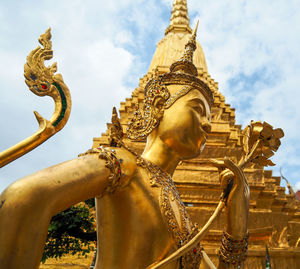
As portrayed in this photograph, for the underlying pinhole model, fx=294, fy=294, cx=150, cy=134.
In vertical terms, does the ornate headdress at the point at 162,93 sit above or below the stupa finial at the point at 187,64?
below

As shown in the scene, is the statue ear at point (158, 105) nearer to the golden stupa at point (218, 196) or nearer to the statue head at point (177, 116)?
the statue head at point (177, 116)

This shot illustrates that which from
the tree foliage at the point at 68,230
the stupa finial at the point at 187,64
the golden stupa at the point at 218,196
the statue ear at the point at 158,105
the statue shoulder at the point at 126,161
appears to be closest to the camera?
the statue shoulder at the point at 126,161

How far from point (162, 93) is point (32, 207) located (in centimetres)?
140

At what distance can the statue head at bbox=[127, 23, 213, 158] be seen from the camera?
224cm

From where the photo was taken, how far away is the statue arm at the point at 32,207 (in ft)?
4.01

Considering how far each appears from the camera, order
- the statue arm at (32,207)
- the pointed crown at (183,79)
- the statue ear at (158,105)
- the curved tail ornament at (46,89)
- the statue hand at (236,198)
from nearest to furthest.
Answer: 1. the statue arm at (32,207)
2. the curved tail ornament at (46,89)
3. the statue hand at (236,198)
4. the statue ear at (158,105)
5. the pointed crown at (183,79)

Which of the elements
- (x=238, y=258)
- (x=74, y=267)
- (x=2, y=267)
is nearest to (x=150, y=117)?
(x=238, y=258)

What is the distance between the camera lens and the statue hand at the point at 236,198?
2205mm

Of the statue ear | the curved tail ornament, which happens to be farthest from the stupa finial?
the curved tail ornament

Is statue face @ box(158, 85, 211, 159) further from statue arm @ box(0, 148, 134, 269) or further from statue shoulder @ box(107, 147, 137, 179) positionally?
statue arm @ box(0, 148, 134, 269)

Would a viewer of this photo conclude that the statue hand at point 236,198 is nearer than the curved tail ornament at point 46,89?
No

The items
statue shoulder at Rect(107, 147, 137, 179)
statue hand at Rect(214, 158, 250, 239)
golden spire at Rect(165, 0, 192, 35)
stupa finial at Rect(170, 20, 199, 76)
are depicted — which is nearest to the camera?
statue shoulder at Rect(107, 147, 137, 179)


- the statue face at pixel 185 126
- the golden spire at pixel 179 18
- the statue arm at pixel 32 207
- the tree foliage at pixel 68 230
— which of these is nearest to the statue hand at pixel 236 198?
the statue face at pixel 185 126

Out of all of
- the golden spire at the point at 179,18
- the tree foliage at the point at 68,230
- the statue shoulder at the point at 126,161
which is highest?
the golden spire at the point at 179,18
